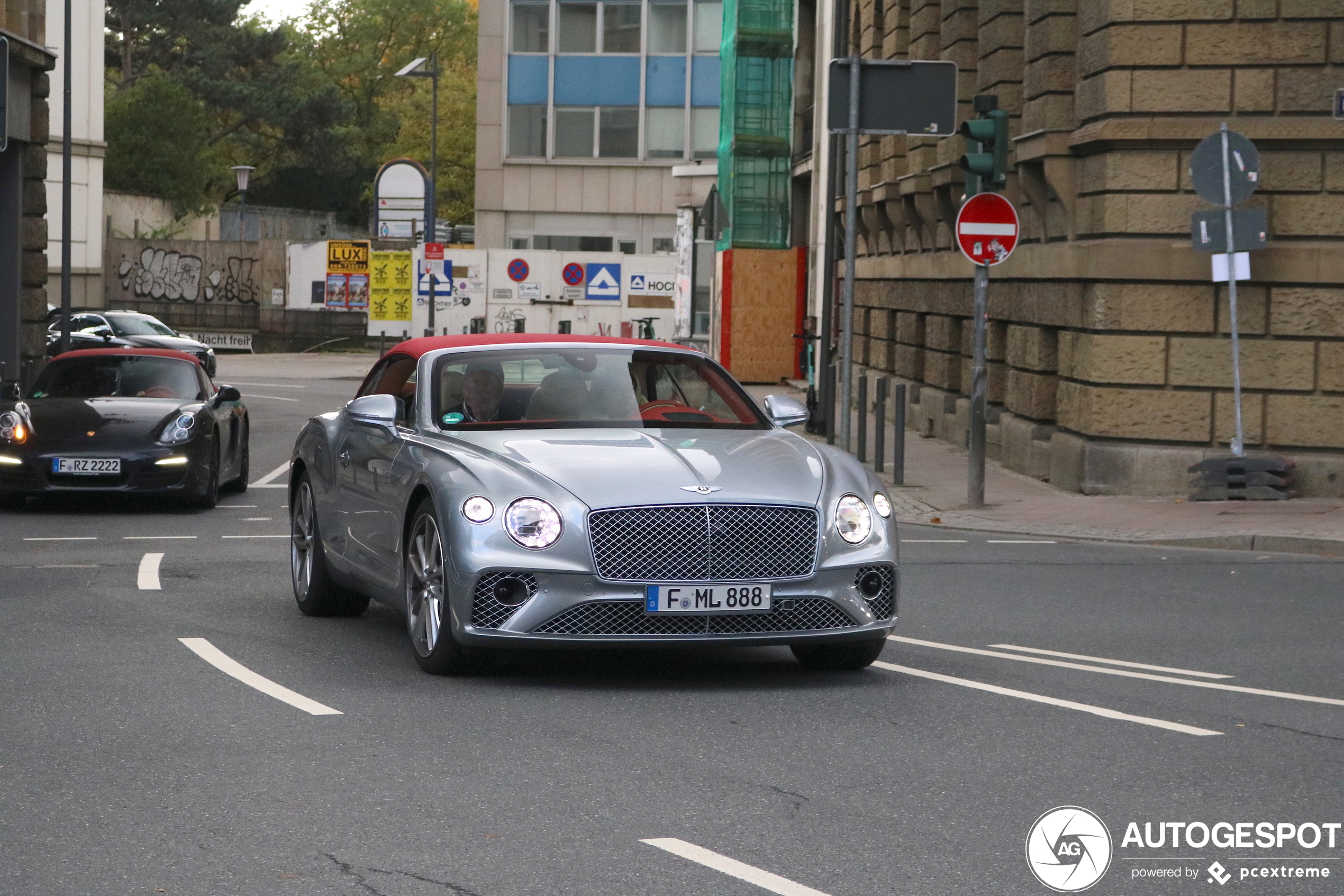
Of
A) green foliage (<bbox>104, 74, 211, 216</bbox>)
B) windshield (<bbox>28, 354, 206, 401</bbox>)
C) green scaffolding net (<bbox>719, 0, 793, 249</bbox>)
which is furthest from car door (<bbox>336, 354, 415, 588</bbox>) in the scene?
green foliage (<bbox>104, 74, 211, 216</bbox>)

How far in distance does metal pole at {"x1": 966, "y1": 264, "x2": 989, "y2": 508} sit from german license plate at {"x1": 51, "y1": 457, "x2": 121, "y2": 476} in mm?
6908

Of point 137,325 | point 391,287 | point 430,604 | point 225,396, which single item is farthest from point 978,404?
point 137,325

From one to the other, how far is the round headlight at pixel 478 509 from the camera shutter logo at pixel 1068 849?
2776 mm

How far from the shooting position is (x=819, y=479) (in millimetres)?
8133

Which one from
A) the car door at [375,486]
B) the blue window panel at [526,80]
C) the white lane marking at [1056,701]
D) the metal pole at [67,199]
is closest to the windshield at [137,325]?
the metal pole at [67,199]

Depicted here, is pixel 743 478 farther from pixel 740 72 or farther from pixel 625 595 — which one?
pixel 740 72

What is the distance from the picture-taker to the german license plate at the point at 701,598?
772 cm

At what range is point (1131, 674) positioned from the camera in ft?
28.5

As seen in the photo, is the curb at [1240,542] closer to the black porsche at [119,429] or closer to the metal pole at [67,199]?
the black porsche at [119,429]

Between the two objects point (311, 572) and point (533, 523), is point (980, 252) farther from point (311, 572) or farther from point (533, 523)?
point (533, 523)

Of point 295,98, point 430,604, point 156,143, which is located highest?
point 295,98

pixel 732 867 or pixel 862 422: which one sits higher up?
pixel 862 422

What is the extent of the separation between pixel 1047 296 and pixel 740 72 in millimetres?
24978

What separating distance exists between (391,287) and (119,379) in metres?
30.3
